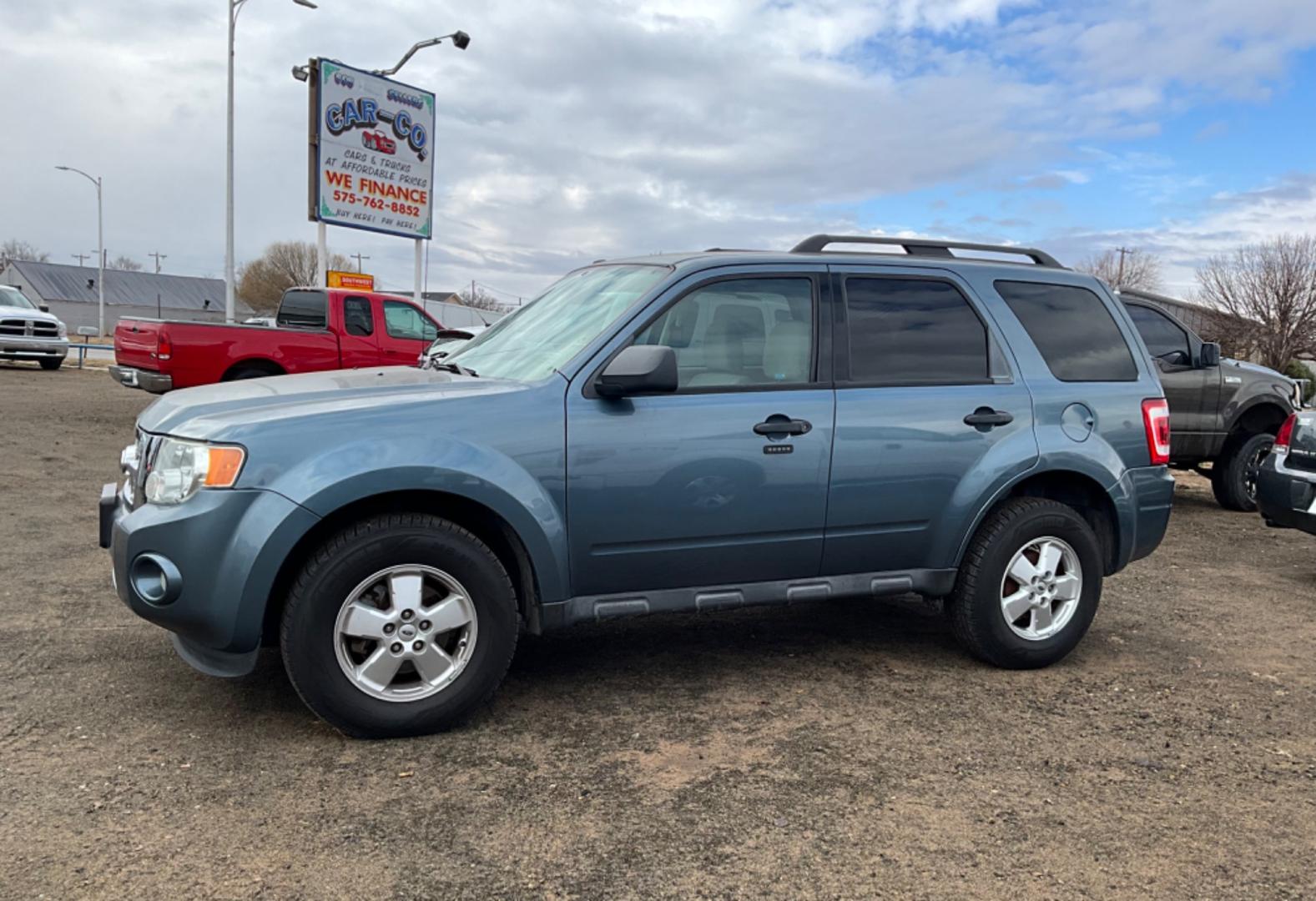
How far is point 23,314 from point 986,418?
76.9ft

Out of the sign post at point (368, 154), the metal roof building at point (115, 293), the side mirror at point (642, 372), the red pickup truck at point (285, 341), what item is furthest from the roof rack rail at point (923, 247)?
the metal roof building at point (115, 293)

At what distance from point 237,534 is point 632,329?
64.2 inches

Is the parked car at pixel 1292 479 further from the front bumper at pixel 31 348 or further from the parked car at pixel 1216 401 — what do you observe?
the front bumper at pixel 31 348

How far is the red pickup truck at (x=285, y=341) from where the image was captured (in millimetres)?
11797

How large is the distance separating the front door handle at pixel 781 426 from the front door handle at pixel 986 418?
0.80 metres

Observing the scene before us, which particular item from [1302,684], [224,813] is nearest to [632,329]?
[224,813]

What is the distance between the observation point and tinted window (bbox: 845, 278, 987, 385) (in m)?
4.57

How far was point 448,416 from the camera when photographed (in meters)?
3.81

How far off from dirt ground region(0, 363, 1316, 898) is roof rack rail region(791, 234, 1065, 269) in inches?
75.0

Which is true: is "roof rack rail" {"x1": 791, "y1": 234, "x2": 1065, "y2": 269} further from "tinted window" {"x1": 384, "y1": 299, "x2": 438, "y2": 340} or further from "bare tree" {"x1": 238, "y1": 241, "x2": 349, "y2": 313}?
"bare tree" {"x1": 238, "y1": 241, "x2": 349, "y2": 313}

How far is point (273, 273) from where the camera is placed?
89.6 metres

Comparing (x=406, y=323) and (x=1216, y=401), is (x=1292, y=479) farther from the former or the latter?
(x=406, y=323)

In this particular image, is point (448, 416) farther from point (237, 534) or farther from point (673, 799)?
point (673, 799)

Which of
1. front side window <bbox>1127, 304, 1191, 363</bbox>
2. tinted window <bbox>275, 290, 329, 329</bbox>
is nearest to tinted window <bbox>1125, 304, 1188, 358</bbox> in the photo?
front side window <bbox>1127, 304, 1191, 363</bbox>
